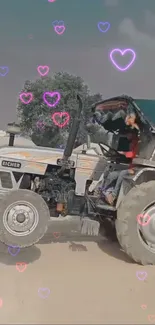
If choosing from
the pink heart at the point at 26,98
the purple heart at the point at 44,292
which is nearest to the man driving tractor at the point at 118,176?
the purple heart at the point at 44,292

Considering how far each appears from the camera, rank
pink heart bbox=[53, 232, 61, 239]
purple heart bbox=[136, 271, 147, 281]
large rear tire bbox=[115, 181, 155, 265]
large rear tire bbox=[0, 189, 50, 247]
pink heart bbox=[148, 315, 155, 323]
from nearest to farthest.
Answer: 1. pink heart bbox=[148, 315, 155, 323]
2. purple heart bbox=[136, 271, 147, 281]
3. large rear tire bbox=[0, 189, 50, 247]
4. large rear tire bbox=[115, 181, 155, 265]
5. pink heart bbox=[53, 232, 61, 239]

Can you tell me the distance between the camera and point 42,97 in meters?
24.5

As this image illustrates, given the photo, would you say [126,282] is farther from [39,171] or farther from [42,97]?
[42,97]

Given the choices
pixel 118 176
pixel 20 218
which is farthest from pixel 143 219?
pixel 20 218

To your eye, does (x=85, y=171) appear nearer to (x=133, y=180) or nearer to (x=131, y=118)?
(x=133, y=180)

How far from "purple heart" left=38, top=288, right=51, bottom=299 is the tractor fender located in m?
1.89

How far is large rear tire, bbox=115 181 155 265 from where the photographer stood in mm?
5926

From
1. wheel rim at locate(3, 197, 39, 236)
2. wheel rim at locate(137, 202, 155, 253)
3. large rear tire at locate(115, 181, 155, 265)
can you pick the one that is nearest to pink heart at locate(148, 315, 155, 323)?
large rear tire at locate(115, 181, 155, 265)

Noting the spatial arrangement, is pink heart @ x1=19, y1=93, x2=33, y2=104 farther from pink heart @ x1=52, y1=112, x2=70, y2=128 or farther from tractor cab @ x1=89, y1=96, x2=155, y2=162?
tractor cab @ x1=89, y1=96, x2=155, y2=162

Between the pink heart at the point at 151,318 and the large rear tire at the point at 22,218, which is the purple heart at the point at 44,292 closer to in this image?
the large rear tire at the point at 22,218

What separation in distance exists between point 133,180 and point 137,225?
628 mm

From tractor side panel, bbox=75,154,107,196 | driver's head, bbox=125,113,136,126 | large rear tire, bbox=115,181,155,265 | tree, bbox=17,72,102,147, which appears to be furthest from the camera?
tree, bbox=17,72,102,147

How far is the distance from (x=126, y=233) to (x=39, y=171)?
160cm

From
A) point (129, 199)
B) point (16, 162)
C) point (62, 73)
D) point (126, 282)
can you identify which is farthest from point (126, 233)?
point (62, 73)
